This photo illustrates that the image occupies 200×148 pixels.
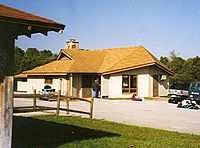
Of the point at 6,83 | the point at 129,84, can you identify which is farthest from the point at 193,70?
the point at 6,83

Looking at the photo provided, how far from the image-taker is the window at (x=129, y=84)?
34.5 m

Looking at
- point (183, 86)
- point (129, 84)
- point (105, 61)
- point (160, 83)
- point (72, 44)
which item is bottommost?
point (183, 86)

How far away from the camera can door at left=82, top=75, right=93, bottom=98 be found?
34.8 meters

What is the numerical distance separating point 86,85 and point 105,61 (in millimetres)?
4215

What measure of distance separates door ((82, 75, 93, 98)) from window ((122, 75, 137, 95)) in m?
3.67

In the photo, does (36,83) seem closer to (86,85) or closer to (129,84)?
(86,85)

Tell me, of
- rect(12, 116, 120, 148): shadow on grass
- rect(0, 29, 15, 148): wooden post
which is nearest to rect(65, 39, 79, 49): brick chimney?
rect(12, 116, 120, 148): shadow on grass

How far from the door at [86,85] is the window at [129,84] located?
3.67 meters

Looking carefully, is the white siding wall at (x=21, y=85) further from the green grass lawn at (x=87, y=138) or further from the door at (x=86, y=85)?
the green grass lawn at (x=87, y=138)

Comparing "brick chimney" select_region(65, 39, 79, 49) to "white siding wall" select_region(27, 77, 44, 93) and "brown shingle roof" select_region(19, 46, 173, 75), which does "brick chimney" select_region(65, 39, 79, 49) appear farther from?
"white siding wall" select_region(27, 77, 44, 93)

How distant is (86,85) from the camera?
115ft

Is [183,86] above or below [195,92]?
above

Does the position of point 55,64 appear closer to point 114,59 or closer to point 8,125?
point 114,59

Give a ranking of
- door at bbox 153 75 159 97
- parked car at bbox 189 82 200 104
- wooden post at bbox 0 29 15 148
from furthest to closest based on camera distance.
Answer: door at bbox 153 75 159 97 < parked car at bbox 189 82 200 104 < wooden post at bbox 0 29 15 148
